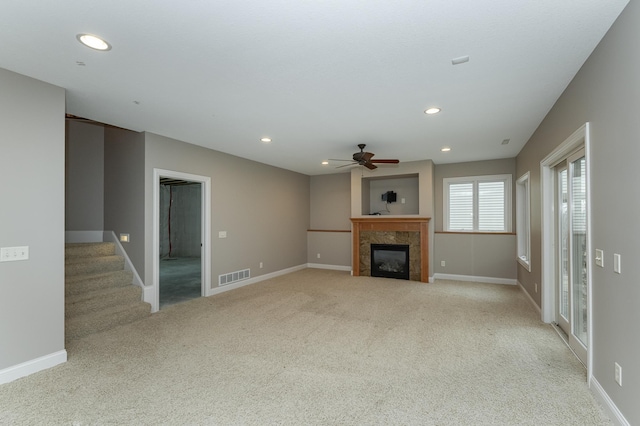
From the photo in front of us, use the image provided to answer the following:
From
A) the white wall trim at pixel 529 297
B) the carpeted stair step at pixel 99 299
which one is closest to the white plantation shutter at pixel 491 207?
the white wall trim at pixel 529 297

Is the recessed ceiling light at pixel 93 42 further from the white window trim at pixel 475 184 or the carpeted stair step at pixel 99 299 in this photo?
the white window trim at pixel 475 184

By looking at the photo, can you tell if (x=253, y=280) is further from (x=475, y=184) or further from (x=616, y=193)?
(x=616, y=193)

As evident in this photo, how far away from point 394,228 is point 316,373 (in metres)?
4.54

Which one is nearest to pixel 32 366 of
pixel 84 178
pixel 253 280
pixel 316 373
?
pixel 316 373

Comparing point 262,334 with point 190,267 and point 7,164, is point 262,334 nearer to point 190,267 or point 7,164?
point 7,164

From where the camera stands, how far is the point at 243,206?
614cm

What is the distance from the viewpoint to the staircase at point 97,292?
3676 millimetres

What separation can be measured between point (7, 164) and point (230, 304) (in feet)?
10.2

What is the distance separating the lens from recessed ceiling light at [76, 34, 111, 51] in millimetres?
2115

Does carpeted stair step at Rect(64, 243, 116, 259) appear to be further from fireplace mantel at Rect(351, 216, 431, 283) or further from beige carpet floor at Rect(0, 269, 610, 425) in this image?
fireplace mantel at Rect(351, 216, 431, 283)

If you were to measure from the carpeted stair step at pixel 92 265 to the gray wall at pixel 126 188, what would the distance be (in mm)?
201

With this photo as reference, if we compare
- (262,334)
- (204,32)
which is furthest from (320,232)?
(204,32)

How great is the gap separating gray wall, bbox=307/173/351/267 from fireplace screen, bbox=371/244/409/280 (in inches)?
37.0

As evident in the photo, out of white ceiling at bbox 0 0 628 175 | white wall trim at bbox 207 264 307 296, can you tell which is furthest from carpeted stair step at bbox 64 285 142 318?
white ceiling at bbox 0 0 628 175
